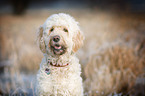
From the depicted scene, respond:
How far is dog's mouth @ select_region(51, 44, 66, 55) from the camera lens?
2.51 metres

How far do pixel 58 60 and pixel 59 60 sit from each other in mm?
16

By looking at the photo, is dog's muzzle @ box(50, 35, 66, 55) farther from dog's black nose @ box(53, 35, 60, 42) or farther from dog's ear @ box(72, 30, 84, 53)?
dog's ear @ box(72, 30, 84, 53)

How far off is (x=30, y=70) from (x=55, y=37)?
323 centimetres

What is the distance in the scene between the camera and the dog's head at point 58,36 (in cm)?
250

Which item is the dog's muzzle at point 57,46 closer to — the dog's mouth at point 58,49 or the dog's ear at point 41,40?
the dog's mouth at point 58,49

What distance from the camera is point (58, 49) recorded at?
2547 mm

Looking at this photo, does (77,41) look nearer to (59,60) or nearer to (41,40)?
(59,60)

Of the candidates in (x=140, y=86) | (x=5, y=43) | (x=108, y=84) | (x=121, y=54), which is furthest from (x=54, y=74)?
(x=5, y=43)

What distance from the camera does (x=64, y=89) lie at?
8.11 feet

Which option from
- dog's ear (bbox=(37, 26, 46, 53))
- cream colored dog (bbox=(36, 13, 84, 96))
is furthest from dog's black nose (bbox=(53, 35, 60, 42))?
dog's ear (bbox=(37, 26, 46, 53))

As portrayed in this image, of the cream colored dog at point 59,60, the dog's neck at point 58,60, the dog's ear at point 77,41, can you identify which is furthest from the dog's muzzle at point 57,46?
the dog's ear at point 77,41

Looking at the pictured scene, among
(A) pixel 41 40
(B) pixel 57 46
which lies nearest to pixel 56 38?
(B) pixel 57 46

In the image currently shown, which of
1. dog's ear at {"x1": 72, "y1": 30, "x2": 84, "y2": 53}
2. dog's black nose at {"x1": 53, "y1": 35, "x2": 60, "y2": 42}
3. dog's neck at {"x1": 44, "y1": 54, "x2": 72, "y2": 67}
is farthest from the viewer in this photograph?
dog's ear at {"x1": 72, "y1": 30, "x2": 84, "y2": 53}

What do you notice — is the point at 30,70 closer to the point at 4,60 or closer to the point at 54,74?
the point at 4,60
